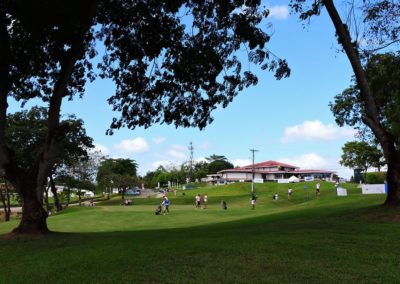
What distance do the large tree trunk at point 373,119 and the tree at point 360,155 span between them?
55515mm

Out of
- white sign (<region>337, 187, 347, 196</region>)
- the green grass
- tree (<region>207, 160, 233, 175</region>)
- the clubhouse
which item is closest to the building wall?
the clubhouse

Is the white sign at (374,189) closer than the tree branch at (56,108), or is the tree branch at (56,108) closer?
the tree branch at (56,108)

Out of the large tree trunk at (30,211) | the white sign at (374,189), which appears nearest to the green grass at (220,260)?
the large tree trunk at (30,211)

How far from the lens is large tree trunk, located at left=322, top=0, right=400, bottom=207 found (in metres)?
15.2

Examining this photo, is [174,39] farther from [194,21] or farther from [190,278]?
[190,278]

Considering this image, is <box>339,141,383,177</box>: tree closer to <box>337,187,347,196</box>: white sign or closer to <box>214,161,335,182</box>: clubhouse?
<box>337,187,347,196</box>: white sign

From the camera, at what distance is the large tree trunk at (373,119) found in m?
15.2

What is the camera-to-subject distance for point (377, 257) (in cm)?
735

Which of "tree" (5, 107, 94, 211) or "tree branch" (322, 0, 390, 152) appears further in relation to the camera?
"tree" (5, 107, 94, 211)

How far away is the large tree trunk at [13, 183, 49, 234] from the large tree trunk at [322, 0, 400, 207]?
1508cm

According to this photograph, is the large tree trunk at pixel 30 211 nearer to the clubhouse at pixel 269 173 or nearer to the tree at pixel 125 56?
the tree at pixel 125 56

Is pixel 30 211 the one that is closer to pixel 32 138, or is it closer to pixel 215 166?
pixel 32 138

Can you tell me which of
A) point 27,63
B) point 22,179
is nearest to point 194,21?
point 27,63

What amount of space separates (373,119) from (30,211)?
15588 mm
